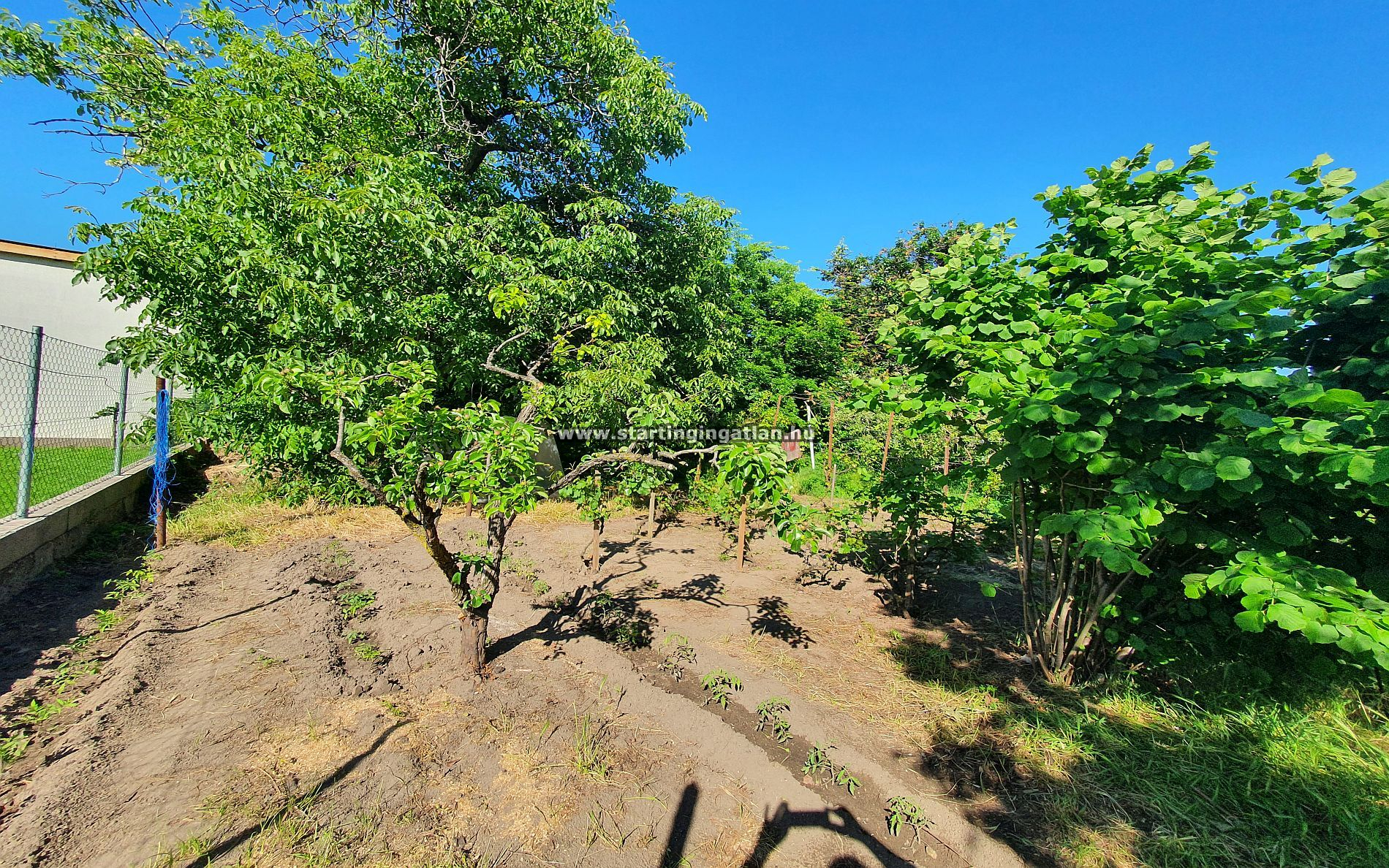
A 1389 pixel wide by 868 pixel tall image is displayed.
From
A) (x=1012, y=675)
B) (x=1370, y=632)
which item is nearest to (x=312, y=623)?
(x=1012, y=675)

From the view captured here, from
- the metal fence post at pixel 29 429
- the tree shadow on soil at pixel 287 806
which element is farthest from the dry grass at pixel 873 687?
the metal fence post at pixel 29 429

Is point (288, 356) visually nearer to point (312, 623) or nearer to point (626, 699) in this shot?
point (312, 623)

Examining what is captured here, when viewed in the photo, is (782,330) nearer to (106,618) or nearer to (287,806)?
(106,618)

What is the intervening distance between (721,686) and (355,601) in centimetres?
266

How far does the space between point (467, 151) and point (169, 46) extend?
363 cm

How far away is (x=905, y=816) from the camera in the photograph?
2059mm

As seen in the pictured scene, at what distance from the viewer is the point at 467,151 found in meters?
6.60

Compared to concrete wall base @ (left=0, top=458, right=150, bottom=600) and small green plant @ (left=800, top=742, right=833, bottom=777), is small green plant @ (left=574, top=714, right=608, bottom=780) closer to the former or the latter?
small green plant @ (left=800, top=742, right=833, bottom=777)

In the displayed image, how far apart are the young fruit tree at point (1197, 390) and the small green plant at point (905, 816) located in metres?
1.20

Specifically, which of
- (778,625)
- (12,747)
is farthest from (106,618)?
(778,625)

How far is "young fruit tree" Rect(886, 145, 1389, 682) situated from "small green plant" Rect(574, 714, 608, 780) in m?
2.11

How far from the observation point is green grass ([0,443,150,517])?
14.0ft

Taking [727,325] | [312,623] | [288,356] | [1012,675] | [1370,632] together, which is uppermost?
[727,325]

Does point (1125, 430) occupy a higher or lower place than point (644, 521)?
higher
